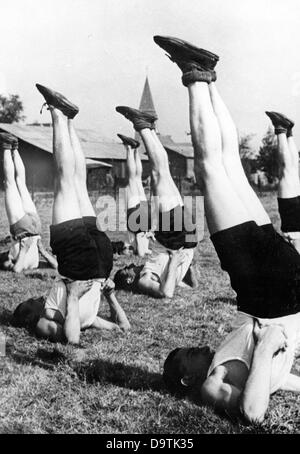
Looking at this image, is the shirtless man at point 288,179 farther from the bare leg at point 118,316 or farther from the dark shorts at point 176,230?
the bare leg at point 118,316

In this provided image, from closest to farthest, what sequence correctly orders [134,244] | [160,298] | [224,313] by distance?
[224,313], [160,298], [134,244]

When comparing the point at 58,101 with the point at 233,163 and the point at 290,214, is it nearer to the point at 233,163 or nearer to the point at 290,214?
the point at 233,163

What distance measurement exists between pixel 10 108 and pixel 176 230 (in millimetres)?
56075

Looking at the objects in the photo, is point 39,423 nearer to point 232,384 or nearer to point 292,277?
point 232,384

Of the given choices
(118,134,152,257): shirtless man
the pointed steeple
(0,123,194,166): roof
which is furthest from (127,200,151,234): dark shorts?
the pointed steeple

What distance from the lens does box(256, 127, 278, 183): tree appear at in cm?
3869

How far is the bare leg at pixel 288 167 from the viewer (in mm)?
8031

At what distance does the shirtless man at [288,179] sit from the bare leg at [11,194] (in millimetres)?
5173

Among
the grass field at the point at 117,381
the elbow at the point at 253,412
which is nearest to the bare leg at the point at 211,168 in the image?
the elbow at the point at 253,412

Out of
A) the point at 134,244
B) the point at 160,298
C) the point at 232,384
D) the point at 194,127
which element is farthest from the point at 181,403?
the point at 134,244

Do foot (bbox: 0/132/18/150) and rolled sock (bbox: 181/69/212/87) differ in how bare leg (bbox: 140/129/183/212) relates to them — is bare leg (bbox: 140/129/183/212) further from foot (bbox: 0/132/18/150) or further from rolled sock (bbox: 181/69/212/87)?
rolled sock (bbox: 181/69/212/87)

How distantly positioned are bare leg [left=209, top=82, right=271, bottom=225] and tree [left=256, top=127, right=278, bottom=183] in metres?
35.4

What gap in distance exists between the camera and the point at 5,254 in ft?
33.4

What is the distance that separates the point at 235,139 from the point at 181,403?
6.92ft
